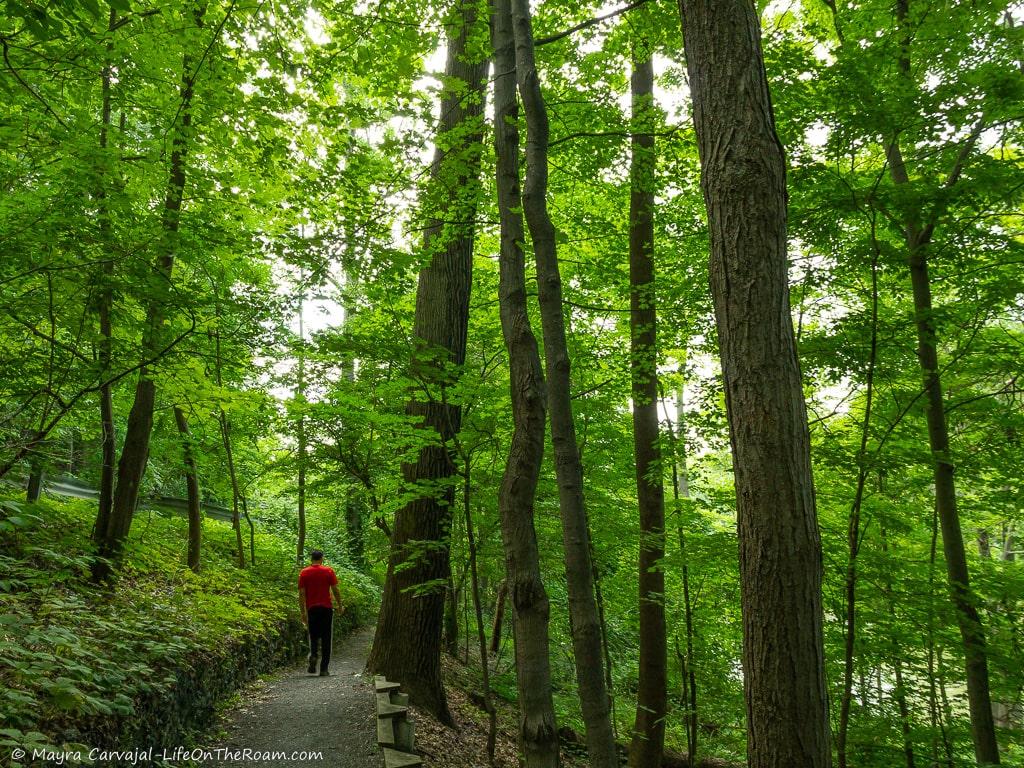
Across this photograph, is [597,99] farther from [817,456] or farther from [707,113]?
[817,456]

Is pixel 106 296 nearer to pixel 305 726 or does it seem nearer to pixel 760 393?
pixel 305 726

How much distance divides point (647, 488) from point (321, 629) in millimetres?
4840

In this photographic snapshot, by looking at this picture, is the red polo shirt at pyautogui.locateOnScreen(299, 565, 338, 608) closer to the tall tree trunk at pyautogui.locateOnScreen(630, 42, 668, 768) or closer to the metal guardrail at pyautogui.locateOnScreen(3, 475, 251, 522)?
the metal guardrail at pyautogui.locateOnScreen(3, 475, 251, 522)

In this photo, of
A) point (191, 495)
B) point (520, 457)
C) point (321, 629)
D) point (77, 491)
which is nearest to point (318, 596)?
point (321, 629)

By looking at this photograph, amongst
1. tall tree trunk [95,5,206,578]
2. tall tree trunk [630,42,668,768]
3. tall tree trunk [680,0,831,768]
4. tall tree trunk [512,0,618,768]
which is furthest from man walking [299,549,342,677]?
tall tree trunk [680,0,831,768]

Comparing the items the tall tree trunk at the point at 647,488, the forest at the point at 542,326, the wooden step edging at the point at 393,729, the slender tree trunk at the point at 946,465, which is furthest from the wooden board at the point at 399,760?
the slender tree trunk at the point at 946,465

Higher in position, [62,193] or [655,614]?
[62,193]

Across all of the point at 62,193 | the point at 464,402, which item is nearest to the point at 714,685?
the point at 464,402

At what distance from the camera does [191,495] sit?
31.6 feet

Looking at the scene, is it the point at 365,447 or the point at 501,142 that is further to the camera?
the point at 365,447

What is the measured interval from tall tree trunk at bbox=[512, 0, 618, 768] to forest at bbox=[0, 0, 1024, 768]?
25 millimetres

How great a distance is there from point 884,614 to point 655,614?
255 centimetres

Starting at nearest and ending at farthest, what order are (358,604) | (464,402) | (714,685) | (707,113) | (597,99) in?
(707,113) < (464,402) < (597,99) < (714,685) < (358,604)

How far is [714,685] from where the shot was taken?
8.23m
